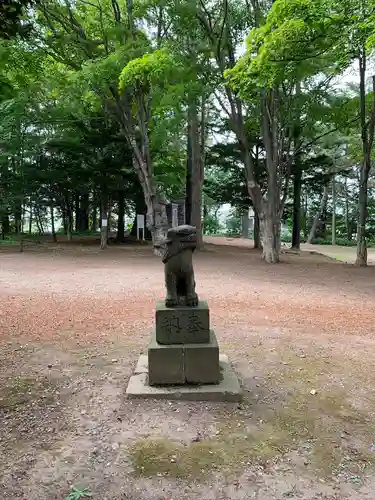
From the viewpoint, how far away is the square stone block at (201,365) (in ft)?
11.7

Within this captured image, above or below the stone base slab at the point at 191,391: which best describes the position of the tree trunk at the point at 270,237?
above

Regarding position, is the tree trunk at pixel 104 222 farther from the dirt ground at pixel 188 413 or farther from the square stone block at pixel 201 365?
the square stone block at pixel 201 365

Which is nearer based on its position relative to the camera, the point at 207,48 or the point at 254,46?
the point at 254,46

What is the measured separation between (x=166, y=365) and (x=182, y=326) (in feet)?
1.21

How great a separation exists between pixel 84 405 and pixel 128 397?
367mm

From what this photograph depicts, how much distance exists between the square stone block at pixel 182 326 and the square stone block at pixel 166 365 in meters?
0.10

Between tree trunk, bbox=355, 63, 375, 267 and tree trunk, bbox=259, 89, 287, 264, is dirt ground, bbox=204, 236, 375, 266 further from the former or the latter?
tree trunk, bbox=259, 89, 287, 264

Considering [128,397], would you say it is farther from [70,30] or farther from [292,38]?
[70,30]

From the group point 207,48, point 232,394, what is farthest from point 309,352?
point 207,48

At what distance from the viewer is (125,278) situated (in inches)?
417

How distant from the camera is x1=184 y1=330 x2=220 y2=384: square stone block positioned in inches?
141

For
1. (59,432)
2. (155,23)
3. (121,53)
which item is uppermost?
(155,23)

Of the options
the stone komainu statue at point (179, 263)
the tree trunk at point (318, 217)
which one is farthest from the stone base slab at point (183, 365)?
the tree trunk at point (318, 217)

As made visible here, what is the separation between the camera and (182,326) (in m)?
3.66
